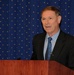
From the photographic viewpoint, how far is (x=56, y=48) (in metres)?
1.81

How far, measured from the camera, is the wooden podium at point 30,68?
46.4 inches

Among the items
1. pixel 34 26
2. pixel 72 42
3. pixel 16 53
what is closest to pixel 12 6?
pixel 34 26

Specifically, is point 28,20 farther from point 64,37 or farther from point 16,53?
point 64,37

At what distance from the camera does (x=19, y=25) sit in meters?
2.86

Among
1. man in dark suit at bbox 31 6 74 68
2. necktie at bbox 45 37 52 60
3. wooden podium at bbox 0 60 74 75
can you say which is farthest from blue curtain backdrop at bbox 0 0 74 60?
wooden podium at bbox 0 60 74 75

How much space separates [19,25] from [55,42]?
1034 millimetres

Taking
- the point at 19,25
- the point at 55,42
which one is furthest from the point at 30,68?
the point at 19,25

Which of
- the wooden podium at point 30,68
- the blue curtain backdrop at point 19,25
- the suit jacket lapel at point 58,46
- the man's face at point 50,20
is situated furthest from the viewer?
the blue curtain backdrop at point 19,25

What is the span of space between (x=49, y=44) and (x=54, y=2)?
99 centimetres

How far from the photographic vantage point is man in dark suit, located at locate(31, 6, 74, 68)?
179cm

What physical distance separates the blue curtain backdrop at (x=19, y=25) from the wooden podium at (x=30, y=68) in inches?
60.2

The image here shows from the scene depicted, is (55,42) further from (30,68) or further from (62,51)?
(30,68)

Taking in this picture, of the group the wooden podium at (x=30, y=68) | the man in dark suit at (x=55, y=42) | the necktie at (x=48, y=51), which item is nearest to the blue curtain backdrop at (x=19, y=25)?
the man in dark suit at (x=55, y=42)

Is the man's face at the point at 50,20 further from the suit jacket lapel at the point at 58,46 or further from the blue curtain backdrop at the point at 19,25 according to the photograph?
the blue curtain backdrop at the point at 19,25
